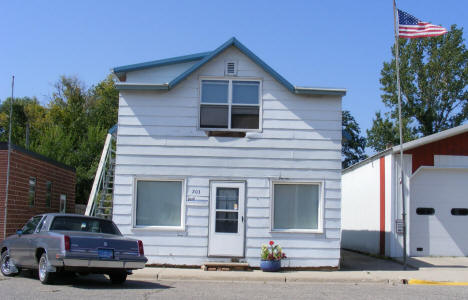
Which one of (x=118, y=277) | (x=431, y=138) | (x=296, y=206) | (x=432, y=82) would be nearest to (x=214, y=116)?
(x=296, y=206)

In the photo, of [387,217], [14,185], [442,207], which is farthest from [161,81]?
[442,207]

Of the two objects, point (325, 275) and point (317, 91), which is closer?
point (325, 275)

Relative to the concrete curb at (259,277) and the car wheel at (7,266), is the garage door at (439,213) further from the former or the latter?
the car wheel at (7,266)

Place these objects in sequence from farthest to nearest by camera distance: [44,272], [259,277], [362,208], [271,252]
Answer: [362,208] < [271,252] < [259,277] < [44,272]

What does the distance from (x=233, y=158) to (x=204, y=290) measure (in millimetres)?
4840

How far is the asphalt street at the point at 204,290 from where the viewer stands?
1031 cm

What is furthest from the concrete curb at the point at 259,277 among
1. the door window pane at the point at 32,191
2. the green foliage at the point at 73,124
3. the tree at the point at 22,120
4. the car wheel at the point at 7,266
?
the tree at the point at 22,120

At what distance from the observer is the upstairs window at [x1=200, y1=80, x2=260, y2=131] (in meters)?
15.8

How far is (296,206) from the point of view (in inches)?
617


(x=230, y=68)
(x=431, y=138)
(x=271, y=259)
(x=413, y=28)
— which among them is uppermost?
(x=413, y=28)

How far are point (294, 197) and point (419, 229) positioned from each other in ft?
17.7

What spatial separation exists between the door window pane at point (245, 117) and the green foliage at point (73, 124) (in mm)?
24209

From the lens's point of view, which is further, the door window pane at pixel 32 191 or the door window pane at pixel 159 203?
the door window pane at pixel 32 191

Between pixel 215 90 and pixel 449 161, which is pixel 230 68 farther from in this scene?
pixel 449 161
